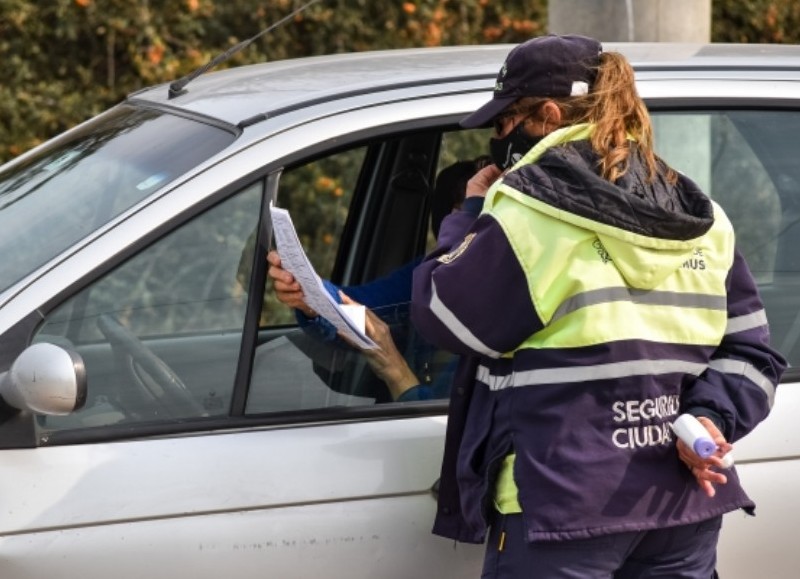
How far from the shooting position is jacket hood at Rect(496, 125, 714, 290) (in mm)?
2762

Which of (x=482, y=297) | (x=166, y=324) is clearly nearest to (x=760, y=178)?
(x=482, y=297)

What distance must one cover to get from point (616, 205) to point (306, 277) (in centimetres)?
65

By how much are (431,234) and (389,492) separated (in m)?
→ 1.26

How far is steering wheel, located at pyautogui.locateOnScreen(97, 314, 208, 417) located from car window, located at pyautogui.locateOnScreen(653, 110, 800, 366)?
121 centimetres

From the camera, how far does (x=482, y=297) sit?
9.09 feet

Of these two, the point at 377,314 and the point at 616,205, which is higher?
the point at 616,205

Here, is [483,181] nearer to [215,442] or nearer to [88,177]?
[215,442]

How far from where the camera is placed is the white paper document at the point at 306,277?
2.99 metres

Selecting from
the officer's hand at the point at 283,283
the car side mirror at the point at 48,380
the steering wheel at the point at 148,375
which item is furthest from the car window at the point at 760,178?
the car side mirror at the point at 48,380

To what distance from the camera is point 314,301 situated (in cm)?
309

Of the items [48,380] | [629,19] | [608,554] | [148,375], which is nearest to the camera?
[48,380]

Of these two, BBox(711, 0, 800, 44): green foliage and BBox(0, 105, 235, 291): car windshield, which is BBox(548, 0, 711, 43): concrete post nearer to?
BBox(0, 105, 235, 291): car windshield

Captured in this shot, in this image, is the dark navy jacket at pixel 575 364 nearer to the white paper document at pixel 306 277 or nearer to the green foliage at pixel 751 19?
the white paper document at pixel 306 277

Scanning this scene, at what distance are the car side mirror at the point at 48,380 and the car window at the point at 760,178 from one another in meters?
Result: 1.44
